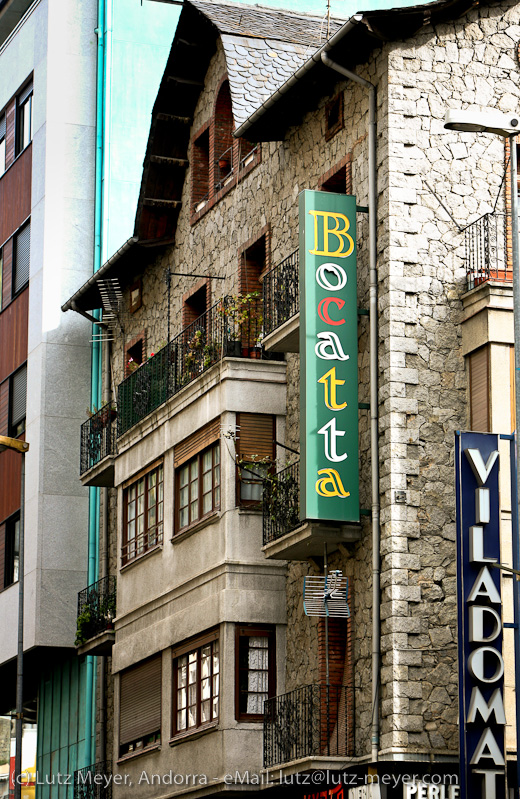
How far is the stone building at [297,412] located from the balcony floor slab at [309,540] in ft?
0.15

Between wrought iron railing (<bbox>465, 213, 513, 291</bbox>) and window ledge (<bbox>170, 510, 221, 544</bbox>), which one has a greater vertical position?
wrought iron railing (<bbox>465, 213, 513, 291</bbox>)

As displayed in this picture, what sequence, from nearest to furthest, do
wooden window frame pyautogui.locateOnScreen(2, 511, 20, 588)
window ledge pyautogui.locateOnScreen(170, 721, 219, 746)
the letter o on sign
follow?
the letter o on sign < window ledge pyautogui.locateOnScreen(170, 721, 219, 746) < wooden window frame pyautogui.locateOnScreen(2, 511, 20, 588)

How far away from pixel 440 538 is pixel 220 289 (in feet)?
29.7

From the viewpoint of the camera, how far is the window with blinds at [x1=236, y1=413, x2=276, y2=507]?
91.8 feet

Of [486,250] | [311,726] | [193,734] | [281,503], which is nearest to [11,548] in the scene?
[193,734]

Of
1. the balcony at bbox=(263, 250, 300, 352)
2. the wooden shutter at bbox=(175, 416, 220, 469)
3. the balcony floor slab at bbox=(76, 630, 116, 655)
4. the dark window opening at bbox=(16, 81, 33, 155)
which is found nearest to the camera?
the balcony at bbox=(263, 250, 300, 352)

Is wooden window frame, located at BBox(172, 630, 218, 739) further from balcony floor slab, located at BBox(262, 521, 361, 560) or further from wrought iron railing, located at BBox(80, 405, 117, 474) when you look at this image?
wrought iron railing, located at BBox(80, 405, 117, 474)

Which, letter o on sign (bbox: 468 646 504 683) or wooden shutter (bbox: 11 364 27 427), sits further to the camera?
wooden shutter (bbox: 11 364 27 427)

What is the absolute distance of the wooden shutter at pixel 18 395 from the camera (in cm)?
4247

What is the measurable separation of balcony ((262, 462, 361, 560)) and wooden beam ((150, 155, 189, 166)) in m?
9.58

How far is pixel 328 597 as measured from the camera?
25172 mm

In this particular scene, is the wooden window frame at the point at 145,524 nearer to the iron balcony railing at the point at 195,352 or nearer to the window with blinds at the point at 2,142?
the iron balcony railing at the point at 195,352

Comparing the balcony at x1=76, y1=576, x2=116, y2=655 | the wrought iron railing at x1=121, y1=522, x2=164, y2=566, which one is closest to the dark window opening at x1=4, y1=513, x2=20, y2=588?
the balcony at x1=76, y1=576, x2=116, y2=655

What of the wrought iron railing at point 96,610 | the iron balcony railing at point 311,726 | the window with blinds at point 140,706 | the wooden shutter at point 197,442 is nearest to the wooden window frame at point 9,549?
the wrought iron railing at point 96,610
